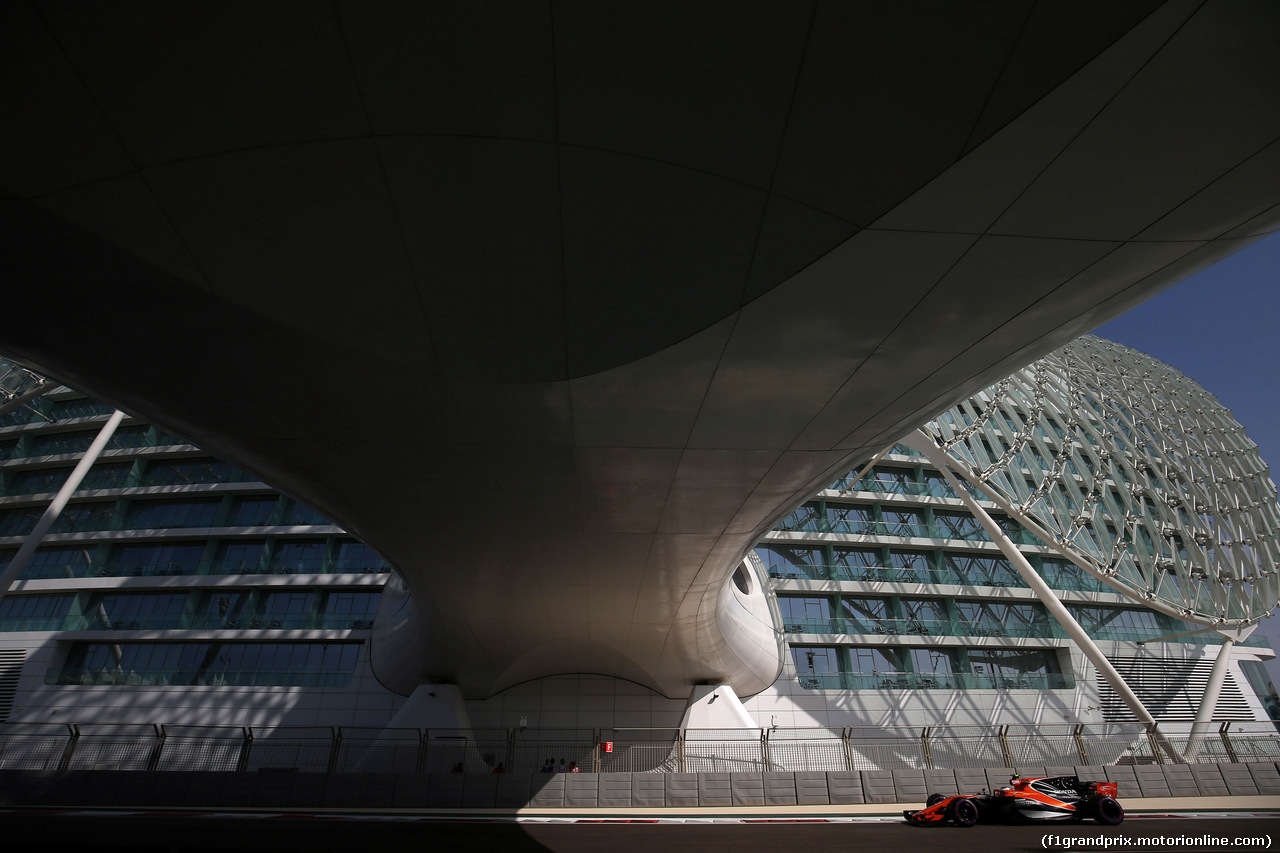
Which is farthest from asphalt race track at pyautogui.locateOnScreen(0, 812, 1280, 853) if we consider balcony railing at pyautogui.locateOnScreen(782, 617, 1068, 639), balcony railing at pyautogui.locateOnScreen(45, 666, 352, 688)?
balcony railing at pyautogui.locateOnScreen(782, 617, 1068, 639)

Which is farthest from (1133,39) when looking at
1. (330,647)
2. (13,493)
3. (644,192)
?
(13,493)

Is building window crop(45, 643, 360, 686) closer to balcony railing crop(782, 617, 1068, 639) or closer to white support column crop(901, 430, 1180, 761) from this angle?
balcony railing crop(782, 617, 1068, 639)

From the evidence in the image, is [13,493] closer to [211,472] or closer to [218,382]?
[211,472]

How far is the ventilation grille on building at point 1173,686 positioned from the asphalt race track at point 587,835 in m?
32.1

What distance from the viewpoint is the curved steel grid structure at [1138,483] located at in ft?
87.4

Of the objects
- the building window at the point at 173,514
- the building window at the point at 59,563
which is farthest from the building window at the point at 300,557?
the building window at the point at 59,563

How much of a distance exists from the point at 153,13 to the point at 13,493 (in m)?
55.7

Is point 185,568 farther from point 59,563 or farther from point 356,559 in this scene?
point 356,559

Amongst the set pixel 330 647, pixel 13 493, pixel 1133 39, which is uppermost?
pixel 13 493

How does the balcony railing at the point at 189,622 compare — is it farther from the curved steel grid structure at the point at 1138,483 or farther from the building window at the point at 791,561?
the curved steel grid structure at the point at 1138,483

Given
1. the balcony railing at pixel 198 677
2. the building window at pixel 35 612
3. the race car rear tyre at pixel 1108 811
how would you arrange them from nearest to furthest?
the race car rear tyre at pixel 1108 811 < the balcony railing at pixel 198 677 < the building window at pixel 35 612

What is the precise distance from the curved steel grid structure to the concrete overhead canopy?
20560mm

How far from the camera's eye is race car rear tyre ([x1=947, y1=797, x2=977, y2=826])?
34.1 ft

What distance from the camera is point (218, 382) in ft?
26.8
